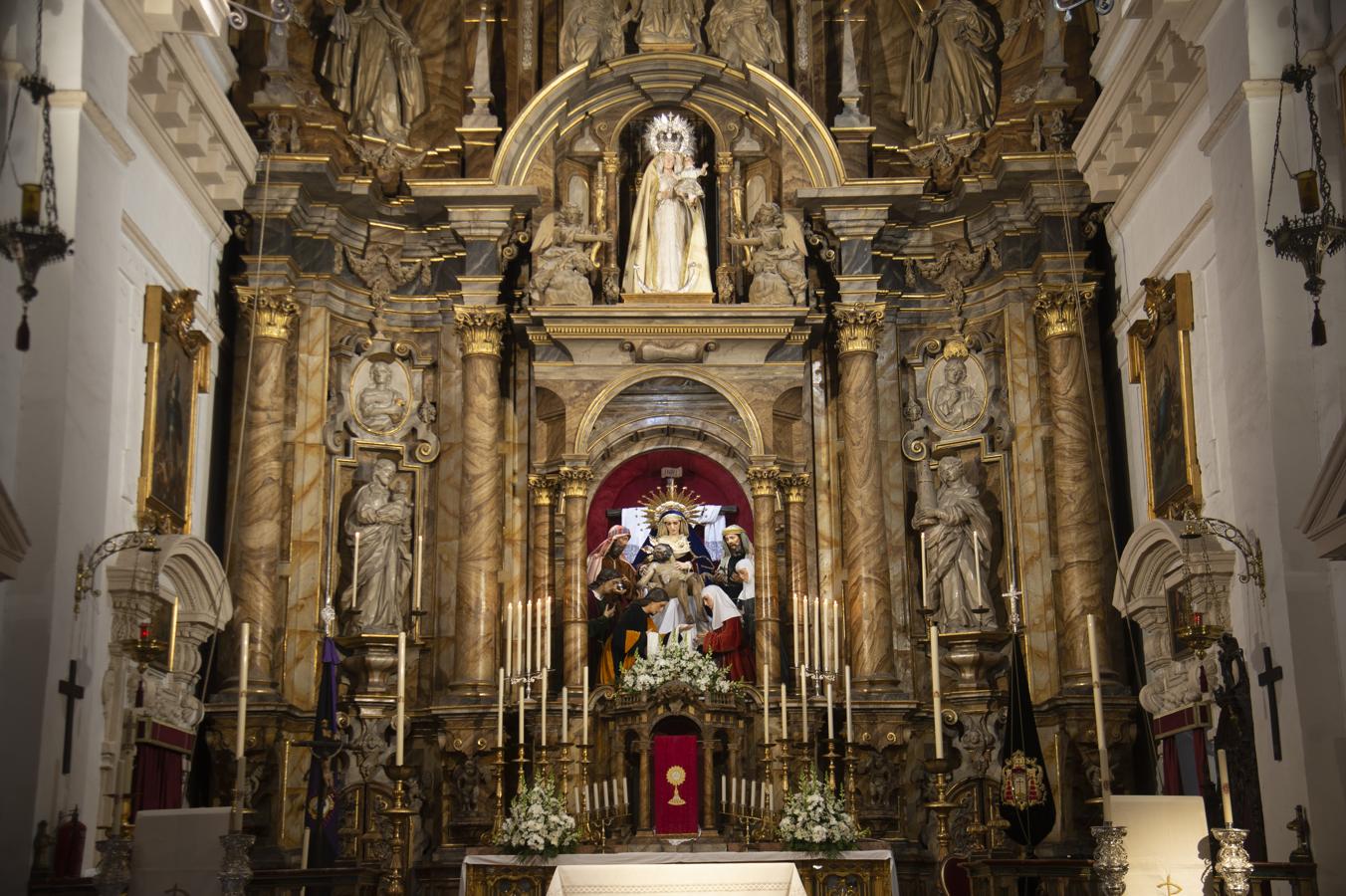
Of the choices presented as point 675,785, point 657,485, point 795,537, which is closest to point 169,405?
point 657,485

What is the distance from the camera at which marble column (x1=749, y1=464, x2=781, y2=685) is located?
1744 cm

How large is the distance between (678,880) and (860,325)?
276 inches

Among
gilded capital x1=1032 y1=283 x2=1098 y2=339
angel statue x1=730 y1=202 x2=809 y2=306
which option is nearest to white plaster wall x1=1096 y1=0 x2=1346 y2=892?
gilded capital x1=1032 y1=283 x2=1098 y2=339

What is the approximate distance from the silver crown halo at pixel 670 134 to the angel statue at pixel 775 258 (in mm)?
1241

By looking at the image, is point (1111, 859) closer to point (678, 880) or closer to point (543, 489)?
point (678, 880)

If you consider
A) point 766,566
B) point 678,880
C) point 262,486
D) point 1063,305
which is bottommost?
point 678,880

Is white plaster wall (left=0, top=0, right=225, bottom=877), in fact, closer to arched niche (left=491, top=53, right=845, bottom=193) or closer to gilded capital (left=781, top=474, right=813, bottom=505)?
arched niche (left=491, top=53, right=845, bottom=193)

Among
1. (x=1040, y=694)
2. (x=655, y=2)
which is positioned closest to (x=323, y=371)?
(x=655, y=2)

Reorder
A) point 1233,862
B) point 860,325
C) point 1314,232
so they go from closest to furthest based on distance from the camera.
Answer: point 1233,862, point 1314,232, point 860,325

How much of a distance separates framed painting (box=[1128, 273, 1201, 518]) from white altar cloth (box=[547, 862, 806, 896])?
476 centimetres

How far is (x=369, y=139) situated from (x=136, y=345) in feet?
14.1

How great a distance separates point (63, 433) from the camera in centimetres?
1199

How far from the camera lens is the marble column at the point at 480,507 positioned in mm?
17203

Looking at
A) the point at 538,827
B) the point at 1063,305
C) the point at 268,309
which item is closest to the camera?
the point at 538,827
